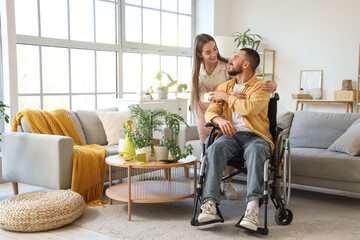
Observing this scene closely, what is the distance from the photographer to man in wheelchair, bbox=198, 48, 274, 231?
8.18ft

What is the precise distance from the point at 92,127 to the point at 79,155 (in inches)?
31.9

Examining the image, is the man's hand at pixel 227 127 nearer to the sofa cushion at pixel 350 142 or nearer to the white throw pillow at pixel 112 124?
the sofa cushion at pixel 350 142

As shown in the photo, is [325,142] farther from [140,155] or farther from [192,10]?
[192,10]

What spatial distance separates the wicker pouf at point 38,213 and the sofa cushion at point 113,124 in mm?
1240

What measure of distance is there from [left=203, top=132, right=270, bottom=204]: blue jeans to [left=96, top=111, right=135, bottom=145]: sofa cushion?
1.50m

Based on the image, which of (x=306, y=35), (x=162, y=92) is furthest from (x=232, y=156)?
(x=306, y=35)

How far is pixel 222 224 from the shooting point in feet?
8.92

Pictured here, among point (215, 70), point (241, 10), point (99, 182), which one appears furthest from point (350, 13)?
point (99, 182)

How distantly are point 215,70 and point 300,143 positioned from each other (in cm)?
121

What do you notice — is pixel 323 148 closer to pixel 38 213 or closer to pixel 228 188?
pixel 228 188

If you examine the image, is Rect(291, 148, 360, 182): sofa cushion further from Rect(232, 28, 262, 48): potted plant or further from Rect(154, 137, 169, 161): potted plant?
Rect(232, 28, 262, 48): potted plant

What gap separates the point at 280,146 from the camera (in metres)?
2.65

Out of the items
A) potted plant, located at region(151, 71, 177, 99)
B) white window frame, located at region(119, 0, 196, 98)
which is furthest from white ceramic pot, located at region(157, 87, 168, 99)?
white window frame, located at region(119, 0, 196, 98)

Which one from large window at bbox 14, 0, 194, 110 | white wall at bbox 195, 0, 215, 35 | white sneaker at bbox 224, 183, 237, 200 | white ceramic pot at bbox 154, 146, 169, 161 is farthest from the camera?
white wall at bbox 195, 0, 215, 35
